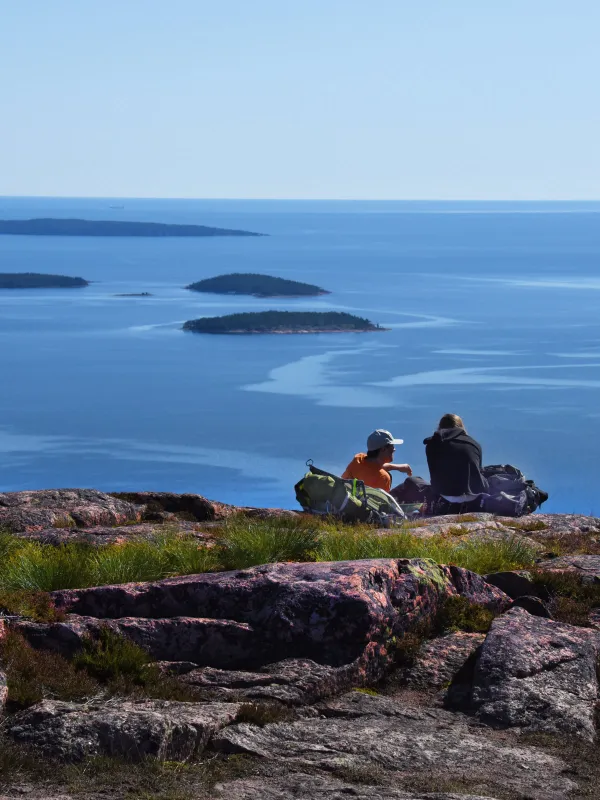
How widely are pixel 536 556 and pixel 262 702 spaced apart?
4.30 metres

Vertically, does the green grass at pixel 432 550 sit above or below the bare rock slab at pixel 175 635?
above

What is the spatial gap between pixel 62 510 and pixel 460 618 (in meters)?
6.13

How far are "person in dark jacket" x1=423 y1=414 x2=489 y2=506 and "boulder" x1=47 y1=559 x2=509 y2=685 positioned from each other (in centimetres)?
529

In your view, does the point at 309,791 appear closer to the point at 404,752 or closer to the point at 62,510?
the point at 404,752

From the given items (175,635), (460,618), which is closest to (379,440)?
(460,618)

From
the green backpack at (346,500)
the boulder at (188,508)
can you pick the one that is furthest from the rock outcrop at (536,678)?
the boulder at (188,508)

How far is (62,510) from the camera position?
39.9 feet

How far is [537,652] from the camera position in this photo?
6.74 meters

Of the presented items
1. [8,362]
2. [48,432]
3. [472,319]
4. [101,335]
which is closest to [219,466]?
[48,432]

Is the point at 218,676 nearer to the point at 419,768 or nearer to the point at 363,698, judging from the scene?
the point at 363,698

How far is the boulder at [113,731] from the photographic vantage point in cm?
518

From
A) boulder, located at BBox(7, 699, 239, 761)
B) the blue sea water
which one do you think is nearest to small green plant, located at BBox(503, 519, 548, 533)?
boulder, located at BBox(7, 699, 239, 761)

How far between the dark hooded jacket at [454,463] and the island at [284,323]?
147 meters

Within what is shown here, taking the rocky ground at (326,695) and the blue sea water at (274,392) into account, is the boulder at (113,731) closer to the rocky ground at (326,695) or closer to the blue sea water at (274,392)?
the rocky ground at (326,695)
